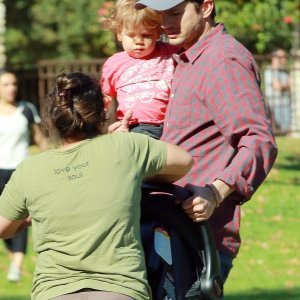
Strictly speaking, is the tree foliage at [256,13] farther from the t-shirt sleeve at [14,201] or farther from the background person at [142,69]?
the t-shirt sleeve at [14,201]

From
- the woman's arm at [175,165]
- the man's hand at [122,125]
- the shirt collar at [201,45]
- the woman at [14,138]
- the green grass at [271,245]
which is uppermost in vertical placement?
the shirt collar at [201,45]

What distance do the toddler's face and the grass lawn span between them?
476cm

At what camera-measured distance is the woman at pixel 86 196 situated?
3.80 meters

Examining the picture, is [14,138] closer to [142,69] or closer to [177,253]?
[142,69]

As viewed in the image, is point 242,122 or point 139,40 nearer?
point 242,122

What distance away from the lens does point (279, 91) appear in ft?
74.2

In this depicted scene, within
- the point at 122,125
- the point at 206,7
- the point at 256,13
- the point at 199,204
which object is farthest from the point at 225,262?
the point at 256,13

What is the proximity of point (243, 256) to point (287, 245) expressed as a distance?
87cm

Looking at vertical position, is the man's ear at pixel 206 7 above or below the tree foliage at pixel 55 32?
above

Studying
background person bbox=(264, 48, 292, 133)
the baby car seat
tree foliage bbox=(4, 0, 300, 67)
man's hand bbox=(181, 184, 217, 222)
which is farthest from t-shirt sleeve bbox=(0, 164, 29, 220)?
tree foliage bbox=(4, 0, 300, 67)

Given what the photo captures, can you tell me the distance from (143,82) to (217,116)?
0.61m

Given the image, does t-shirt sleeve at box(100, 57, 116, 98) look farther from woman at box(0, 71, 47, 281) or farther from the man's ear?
woman at box(0, 71, 47, 281)

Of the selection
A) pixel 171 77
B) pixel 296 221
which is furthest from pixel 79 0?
pixel 171 77

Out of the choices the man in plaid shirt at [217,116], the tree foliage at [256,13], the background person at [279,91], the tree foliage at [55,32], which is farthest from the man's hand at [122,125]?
the tree foliage at [55,32]
